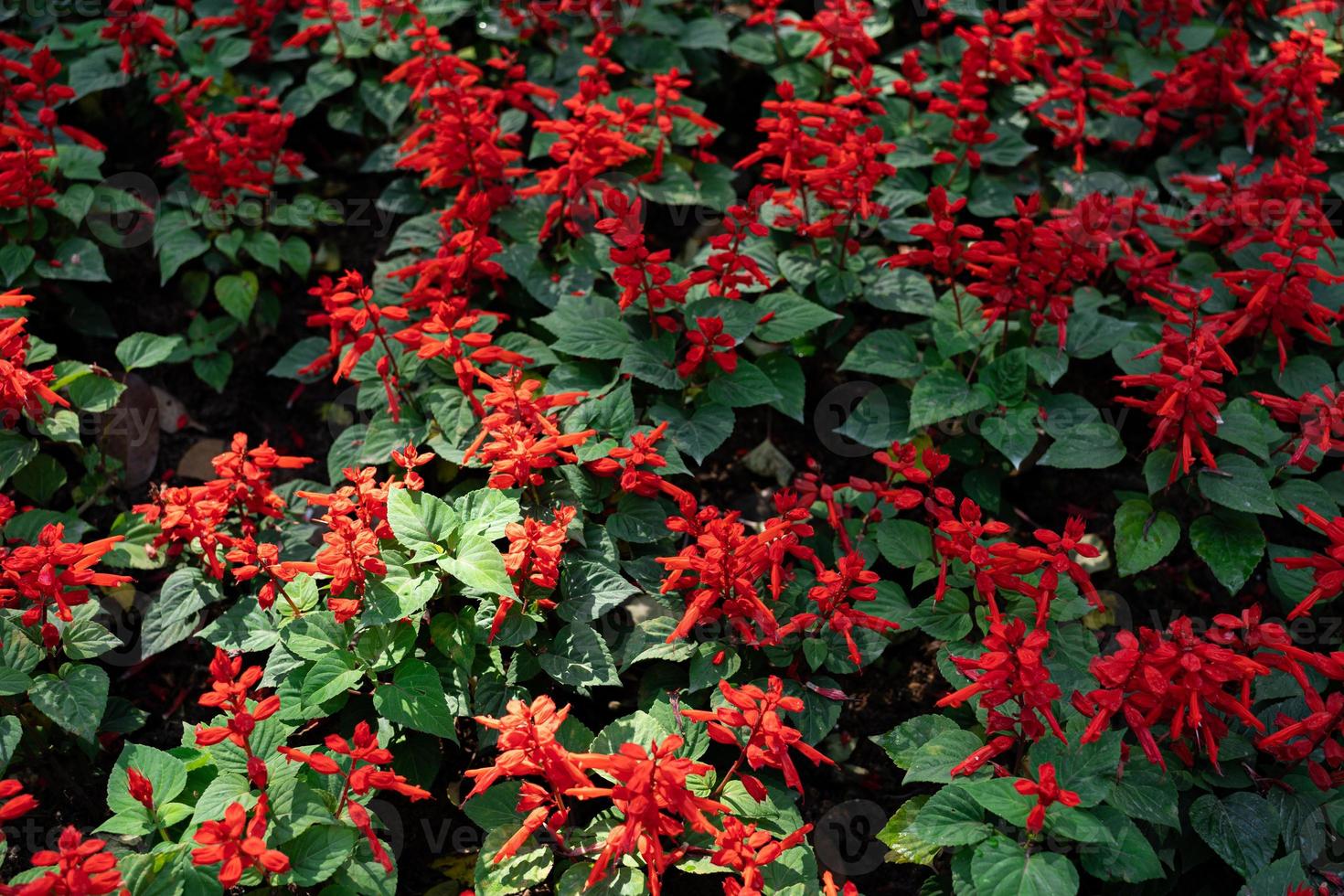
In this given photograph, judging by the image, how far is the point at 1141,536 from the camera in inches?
135

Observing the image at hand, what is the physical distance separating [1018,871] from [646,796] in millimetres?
927

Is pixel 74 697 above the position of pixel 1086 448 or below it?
below

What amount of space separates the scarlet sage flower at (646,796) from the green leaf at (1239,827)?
1.33m

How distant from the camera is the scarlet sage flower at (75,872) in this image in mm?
2205

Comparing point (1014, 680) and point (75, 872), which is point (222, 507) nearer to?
point (75, 872)

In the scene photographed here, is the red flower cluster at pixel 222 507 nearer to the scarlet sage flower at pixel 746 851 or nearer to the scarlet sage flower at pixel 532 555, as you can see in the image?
the scarlet sage flower at pixel 532 555

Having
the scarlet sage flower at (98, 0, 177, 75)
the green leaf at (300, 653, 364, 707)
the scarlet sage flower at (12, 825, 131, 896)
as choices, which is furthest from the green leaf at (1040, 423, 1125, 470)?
the scarlet sage flower at (98, 0, 177, 75)

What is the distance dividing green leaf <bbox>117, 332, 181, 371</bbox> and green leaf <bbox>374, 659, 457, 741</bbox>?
5.57 feet

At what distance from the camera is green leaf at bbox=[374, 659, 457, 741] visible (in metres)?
2.72

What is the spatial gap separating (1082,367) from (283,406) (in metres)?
3.19

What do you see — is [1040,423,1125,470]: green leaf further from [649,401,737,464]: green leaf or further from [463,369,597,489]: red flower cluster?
[463,369,597,489]: red flower cluster

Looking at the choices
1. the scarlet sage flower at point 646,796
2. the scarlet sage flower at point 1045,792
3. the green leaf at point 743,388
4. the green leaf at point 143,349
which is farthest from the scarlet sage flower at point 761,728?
the green leaf at point 143,349

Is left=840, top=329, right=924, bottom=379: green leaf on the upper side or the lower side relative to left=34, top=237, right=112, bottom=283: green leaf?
lower

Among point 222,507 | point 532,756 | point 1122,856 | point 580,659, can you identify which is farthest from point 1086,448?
point 222,507
